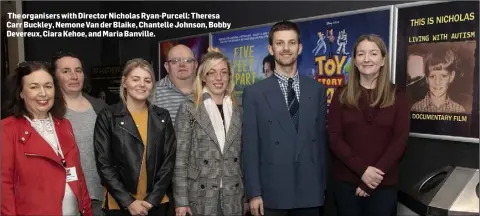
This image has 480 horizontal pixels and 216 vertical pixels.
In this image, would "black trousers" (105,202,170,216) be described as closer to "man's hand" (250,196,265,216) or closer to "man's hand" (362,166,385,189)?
"man's hand" (250,196,265,216)

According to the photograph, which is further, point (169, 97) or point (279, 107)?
point (169, 97)

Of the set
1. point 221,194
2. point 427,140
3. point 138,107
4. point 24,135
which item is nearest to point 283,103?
point 221,194

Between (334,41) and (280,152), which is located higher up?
(334,41)

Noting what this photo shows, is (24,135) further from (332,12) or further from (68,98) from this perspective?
(332,12)

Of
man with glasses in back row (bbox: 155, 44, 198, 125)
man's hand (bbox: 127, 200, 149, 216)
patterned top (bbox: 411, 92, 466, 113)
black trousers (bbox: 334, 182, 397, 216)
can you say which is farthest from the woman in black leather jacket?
patterned top (bbox: 411, 92, 466, 113)

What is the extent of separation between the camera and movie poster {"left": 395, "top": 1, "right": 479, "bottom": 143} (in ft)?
7.50

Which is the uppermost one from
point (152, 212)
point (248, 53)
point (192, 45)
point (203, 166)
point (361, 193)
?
point (192, 45)

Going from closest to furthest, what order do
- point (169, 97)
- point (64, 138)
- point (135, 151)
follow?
point (64, 138) → point (135, 151) → point (169, 97)

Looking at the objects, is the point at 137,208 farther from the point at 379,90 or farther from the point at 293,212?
the point at 379,90

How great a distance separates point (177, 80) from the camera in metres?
2.81

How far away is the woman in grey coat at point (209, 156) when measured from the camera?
2174mm

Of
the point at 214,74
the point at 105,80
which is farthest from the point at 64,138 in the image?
the point at 105,80

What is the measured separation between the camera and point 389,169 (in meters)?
2.10

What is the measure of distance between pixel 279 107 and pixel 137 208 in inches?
34.0
